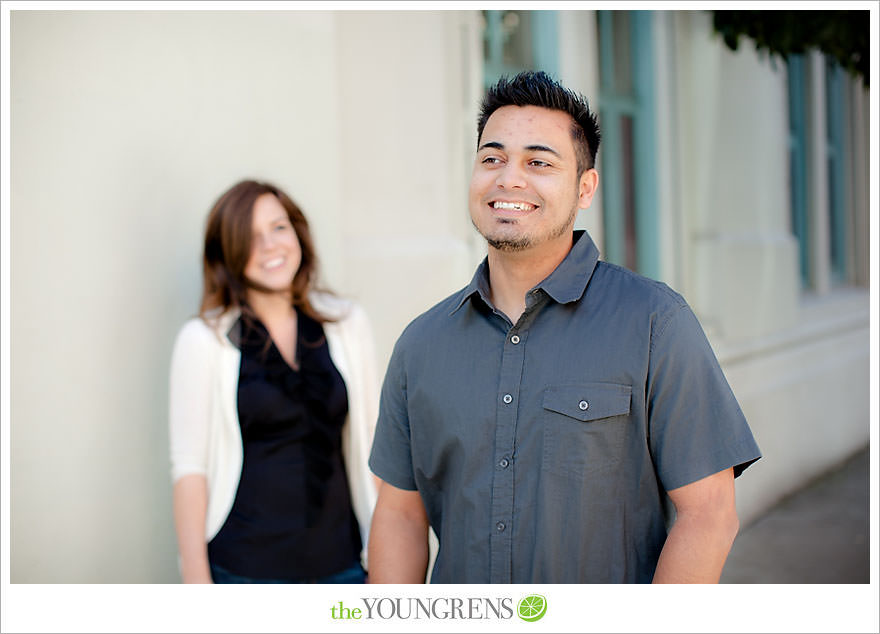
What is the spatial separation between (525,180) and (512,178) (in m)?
0.03

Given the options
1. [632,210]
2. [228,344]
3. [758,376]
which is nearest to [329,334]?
[228,344]

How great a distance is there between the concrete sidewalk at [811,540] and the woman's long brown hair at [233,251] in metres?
2.78

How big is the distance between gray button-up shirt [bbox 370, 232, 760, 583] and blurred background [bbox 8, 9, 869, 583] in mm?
1314

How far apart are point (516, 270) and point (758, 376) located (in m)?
4.10

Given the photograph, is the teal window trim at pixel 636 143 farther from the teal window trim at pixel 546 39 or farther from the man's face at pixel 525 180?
the man's face at pixel 525 180

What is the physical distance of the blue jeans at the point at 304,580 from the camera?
2316 millimetres

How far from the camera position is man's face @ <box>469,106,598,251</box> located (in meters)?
1.63

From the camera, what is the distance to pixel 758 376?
5.37 metres

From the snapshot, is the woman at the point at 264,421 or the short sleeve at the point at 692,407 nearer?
the short sleeve at the point at 692,407

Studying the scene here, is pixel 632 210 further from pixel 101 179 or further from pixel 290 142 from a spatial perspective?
pixel 101 179

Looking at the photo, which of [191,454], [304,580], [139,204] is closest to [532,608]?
[304,580]

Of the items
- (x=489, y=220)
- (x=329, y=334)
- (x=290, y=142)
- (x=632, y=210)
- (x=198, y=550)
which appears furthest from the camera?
(x=632, y=210)

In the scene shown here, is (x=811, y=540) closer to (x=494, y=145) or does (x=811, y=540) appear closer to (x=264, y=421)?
(x=264, y=421)

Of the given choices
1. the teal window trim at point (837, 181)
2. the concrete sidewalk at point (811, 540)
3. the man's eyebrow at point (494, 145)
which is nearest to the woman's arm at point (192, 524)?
the man's eyebrow at point (494, 145)
